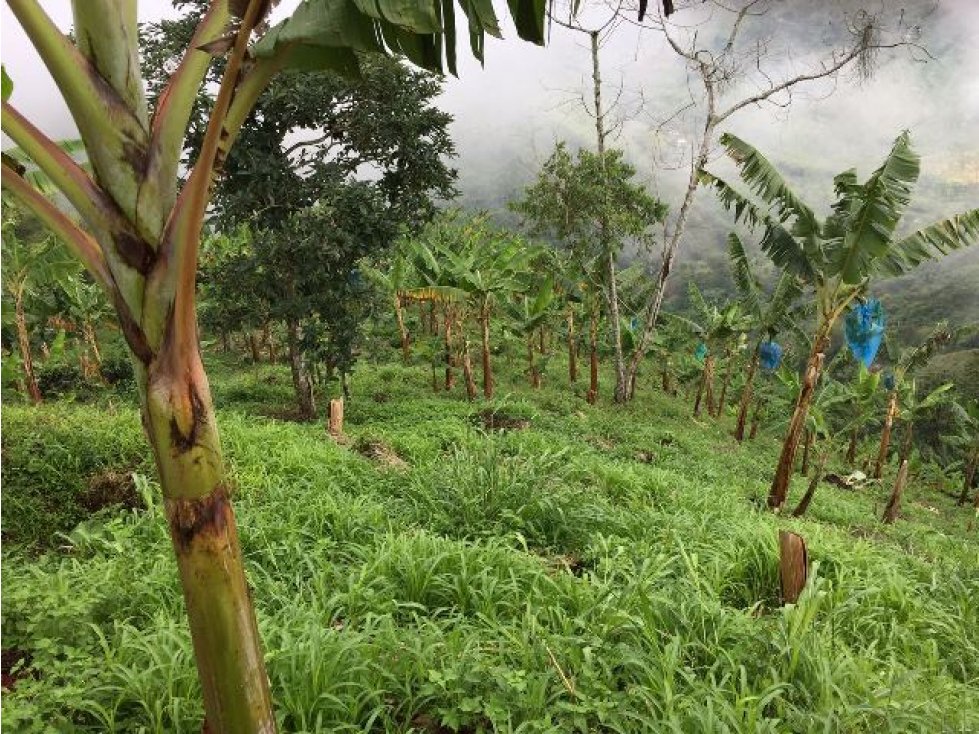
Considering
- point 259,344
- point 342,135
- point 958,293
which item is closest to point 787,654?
point 342,135

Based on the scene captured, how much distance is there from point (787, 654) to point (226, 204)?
1104 cm

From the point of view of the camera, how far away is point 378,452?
8461 mm

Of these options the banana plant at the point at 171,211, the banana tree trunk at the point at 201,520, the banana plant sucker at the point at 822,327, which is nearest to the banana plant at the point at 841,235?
the banana plant sucker at the point at 822,327

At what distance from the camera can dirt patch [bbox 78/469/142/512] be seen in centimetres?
A: 585

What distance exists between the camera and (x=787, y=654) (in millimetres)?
3051

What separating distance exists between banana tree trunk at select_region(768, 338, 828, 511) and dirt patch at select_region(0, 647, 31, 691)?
9760mm

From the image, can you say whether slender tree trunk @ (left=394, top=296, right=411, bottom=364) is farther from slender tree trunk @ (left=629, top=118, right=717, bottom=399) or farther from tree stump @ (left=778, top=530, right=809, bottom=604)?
tree stump @ (left=778, top=530, right=809, bottom=604)

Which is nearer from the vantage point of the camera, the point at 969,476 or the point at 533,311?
the point at 533,311

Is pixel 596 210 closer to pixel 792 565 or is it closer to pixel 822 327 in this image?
pixel 822 327

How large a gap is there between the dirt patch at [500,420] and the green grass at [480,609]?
18.9 feet

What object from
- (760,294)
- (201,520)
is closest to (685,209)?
(760,294)

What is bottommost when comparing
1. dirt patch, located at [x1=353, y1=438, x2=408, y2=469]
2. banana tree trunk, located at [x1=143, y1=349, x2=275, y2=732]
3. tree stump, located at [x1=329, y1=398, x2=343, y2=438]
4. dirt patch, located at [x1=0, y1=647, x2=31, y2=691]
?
dirt patch, located at [x1=0, y1=647, x2=31, y2=691]

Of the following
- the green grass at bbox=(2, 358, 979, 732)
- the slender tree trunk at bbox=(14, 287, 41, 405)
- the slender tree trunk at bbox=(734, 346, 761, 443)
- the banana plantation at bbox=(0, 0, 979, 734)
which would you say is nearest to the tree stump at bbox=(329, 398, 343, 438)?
the banana plantation at bbox=(0, 0, 979, 734)

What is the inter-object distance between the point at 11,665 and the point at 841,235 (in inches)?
398
